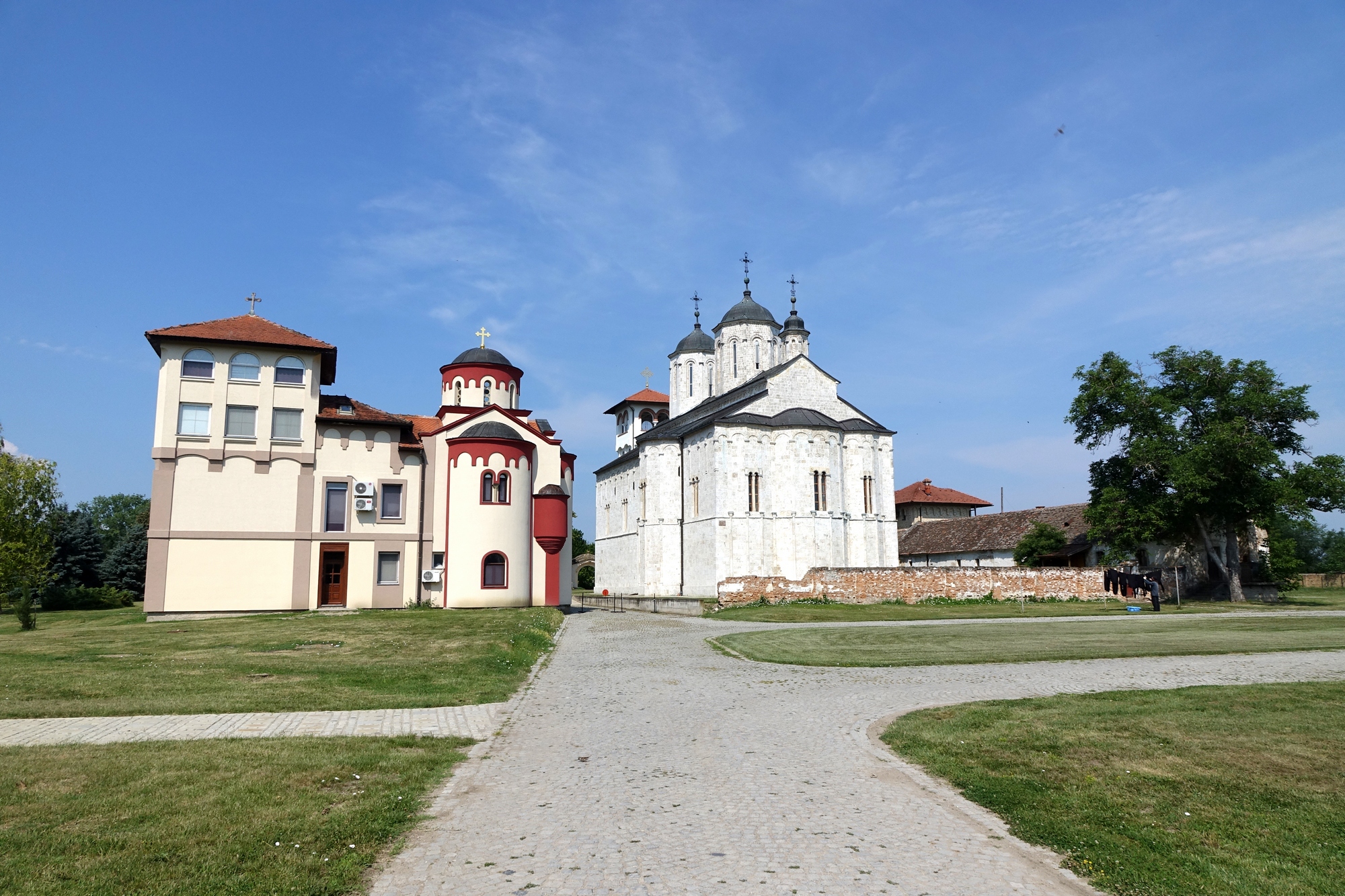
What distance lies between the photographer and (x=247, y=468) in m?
32.0

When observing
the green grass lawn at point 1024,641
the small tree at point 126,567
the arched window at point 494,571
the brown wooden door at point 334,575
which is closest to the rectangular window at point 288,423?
the brown wooden door at point 334,575

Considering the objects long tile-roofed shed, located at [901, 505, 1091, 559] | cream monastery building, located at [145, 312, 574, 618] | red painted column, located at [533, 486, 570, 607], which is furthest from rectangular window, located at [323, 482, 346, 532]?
long tile-roofed shed, located at [901, 505, 1091, 559]

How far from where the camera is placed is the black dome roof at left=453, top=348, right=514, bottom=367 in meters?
40.8

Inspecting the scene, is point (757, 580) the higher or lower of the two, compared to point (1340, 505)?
lower

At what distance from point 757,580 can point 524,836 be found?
34732 mm

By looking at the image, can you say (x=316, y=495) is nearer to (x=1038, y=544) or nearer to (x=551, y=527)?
(x=551, y=527)

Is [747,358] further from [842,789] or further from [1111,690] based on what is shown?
[842,789]

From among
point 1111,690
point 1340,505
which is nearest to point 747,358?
point 1340,505

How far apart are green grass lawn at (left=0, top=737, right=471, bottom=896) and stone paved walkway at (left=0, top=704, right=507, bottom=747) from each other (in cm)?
53

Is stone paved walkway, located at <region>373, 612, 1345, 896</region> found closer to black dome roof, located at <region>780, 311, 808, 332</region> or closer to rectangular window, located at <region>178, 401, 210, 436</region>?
rectangular window, located at <region>178, 401, 210, 436</region>

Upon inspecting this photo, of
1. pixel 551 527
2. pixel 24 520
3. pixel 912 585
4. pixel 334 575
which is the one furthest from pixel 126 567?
pixel 912 585

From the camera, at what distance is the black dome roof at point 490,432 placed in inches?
1341

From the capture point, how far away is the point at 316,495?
107 ft

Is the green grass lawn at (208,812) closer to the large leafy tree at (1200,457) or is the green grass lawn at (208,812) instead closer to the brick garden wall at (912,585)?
the brick garden wall at (912,585)
